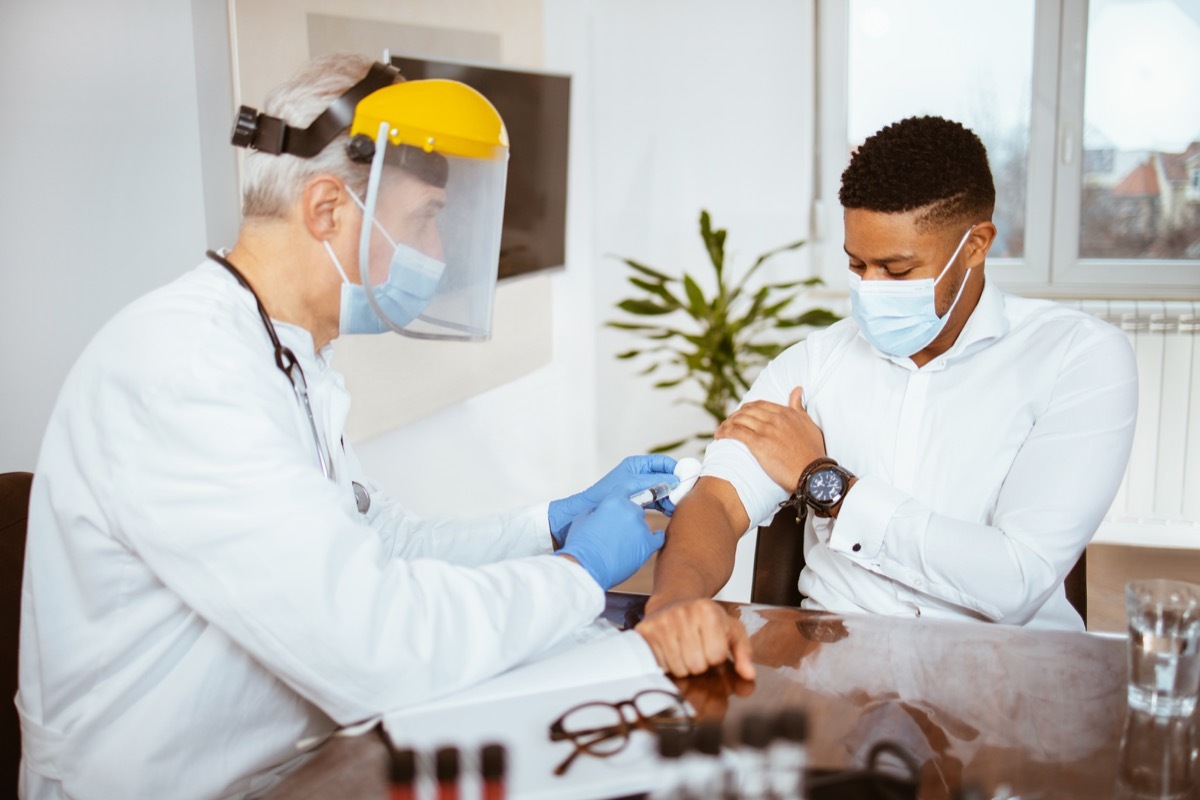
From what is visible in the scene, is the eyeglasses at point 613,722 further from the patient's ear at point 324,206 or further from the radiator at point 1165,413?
the radiator at point 1165,413

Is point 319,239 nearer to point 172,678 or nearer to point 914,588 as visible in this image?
point 172,678

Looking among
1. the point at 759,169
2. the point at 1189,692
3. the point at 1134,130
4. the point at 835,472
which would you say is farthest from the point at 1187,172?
the point at 1189,692

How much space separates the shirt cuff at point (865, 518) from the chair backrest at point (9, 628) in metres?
1.15

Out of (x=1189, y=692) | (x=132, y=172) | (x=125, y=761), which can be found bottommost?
(x=125, y=761)

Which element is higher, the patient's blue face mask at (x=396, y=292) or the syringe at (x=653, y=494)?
the patient's blue face mask at (x=396, y=292)

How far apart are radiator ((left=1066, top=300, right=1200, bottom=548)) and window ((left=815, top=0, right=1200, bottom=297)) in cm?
19

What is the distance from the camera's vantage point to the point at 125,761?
1153 millimetres

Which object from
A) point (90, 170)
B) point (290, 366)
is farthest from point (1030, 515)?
point (90, 170)

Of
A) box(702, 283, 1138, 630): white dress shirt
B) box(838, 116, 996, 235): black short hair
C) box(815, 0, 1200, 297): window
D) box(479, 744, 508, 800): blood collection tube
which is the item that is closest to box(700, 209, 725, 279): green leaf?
box(815, 0, 1200, 297): window

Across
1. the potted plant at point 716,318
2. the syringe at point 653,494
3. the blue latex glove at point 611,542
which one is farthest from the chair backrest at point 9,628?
the potted plant at point 716,318

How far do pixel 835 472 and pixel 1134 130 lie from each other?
120 inches

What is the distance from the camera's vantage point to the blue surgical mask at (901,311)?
1.73 m

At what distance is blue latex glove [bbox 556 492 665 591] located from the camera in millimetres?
1359

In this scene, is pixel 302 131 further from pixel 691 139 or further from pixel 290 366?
pixel 691 139
